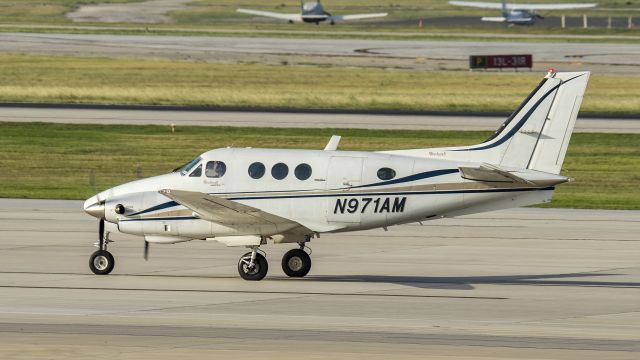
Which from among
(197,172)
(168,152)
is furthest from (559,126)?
(168,152)

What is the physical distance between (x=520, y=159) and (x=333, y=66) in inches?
2539

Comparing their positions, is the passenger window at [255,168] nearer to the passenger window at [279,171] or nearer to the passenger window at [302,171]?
the passenger window at [279,171]

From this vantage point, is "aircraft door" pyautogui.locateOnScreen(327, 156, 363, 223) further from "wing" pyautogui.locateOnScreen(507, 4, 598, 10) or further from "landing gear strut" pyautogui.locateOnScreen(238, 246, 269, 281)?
"wing" pyautogui.locateOnScreen(507, 4, 598, 10)

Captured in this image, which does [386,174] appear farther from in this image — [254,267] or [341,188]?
[254,267]

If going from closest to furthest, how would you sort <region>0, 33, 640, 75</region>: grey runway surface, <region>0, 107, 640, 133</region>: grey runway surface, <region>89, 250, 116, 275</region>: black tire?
1. <region>89, 250, 116, 275</region>: black tire
2. <region>0, 107, 640, 133</region>: grey runway surface
3. <region>0, 33, 640, 75</region>: grey runway surface

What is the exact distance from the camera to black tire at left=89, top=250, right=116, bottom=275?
26.3 m

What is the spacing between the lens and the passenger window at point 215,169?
25.8 meters

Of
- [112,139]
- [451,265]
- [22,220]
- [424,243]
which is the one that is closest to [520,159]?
[451,265]

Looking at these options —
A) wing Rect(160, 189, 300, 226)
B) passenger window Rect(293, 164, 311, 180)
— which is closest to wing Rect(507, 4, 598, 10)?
passenger window Rect(293, 164, 311, 180)

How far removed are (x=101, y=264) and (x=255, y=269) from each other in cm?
334

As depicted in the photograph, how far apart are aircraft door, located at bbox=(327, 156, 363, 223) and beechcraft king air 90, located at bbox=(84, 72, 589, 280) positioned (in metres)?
0.02

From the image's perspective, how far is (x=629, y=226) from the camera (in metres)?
35.6

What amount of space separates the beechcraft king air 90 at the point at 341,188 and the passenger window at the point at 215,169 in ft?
0.07

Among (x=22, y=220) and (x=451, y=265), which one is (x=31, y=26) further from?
(x=451, y=265)
